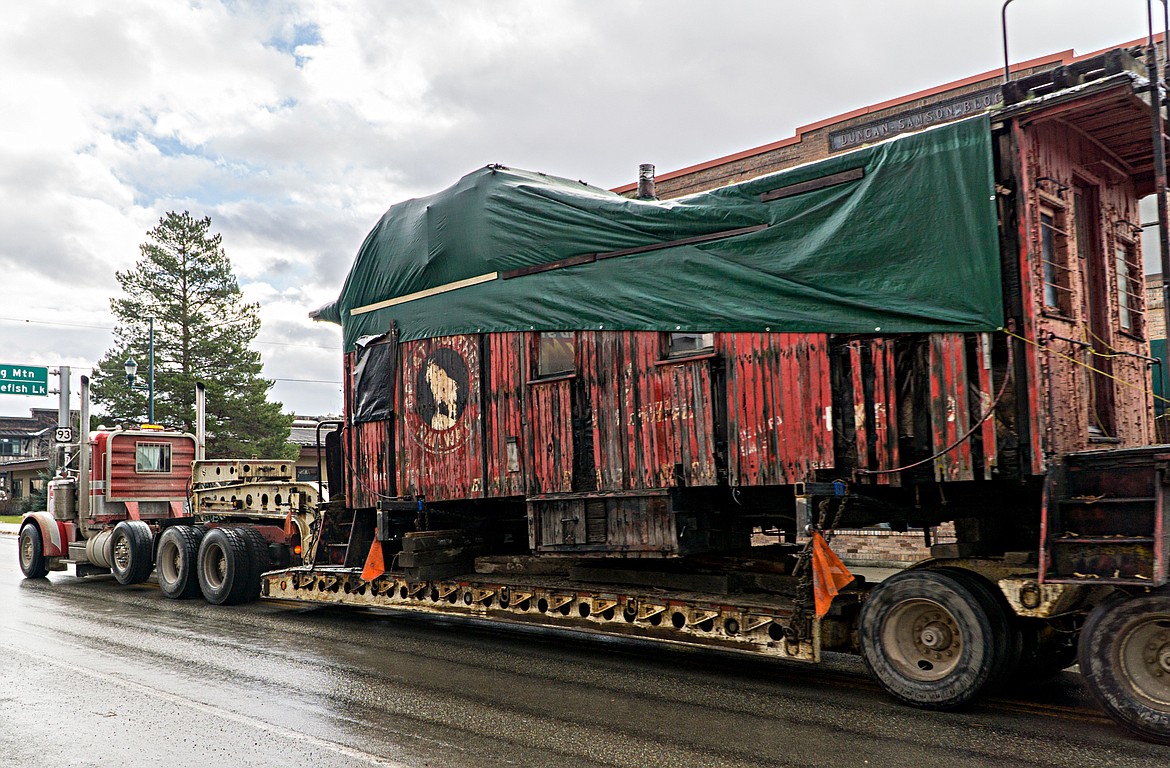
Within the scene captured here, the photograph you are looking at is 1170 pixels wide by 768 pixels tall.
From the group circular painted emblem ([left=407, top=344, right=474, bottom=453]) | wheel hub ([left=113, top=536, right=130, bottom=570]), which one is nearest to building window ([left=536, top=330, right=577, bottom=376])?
circular painted emblem ([left=407, top=344, right=474, bottom=453])

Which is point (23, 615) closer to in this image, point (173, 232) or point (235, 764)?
point (235, 764)

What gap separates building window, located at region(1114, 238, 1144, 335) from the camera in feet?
27.9

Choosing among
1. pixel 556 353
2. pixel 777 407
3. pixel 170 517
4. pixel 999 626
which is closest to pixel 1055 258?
pixel 777 407

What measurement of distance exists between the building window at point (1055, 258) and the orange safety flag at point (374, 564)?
24.9 ft

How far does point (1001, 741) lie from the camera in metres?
6.00

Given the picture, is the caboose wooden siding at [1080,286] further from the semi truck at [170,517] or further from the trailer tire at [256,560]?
the trailer tire at [256,560]

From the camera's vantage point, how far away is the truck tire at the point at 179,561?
45.8 ft

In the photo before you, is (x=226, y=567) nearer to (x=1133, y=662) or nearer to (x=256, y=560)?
(x=256, y=560)

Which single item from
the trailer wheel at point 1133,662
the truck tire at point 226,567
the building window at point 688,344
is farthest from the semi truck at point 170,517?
the trailer wheel at point 1133,662

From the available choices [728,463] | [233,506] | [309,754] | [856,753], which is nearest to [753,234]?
[728,463]

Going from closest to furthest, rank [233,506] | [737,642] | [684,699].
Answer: [684,699] < [737,642] < [233,506]

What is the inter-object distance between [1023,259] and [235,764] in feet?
20.2

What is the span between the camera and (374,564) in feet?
37.1

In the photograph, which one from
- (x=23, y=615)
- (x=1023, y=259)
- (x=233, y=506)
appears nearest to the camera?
(x=1023, y=259)
